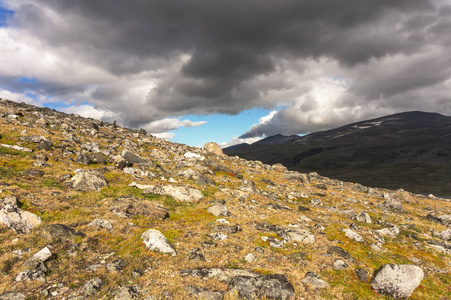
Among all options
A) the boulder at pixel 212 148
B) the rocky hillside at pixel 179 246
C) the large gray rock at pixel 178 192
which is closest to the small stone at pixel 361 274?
the rocky hillside at pixel 179 246

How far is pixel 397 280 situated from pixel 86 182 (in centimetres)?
3480

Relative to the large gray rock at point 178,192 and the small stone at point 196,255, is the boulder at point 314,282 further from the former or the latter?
the large gray rock at point 178,192

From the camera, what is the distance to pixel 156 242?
1769 centimetres

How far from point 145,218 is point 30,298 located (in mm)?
12580

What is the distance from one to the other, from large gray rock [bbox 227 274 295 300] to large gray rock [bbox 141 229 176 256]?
612 cm

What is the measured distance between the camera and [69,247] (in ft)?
52.1

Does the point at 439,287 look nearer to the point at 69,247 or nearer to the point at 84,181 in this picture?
the point at 69,247

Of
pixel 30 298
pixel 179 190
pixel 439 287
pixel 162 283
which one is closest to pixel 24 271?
pixel 30 298

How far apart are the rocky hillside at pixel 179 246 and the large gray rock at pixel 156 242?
8 cm

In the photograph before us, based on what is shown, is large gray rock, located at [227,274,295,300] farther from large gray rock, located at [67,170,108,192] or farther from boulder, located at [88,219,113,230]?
large gray rock, located at [67,170,108,192]

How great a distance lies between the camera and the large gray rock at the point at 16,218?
54.5 ft

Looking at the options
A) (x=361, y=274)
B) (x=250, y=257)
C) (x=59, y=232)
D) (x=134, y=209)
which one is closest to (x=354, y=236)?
(x=361, y=274)

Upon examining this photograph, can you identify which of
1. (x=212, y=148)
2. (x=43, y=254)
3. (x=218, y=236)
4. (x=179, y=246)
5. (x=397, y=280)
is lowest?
→ (x=397, y=280)

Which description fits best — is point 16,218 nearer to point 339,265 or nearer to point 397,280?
point 339,265
